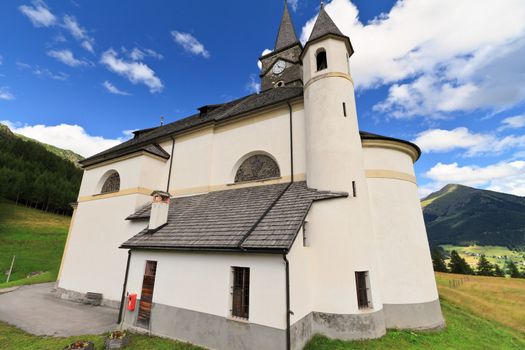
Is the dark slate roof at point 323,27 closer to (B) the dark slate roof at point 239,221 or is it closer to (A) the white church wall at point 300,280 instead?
(B) the dark slate roof at point 239,221

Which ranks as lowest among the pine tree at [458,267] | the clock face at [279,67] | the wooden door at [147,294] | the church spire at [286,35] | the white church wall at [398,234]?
the pine tree at [458,267]

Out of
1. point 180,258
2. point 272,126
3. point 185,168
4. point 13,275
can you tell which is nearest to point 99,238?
point 185,168

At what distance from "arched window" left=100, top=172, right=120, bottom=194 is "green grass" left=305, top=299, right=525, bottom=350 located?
13750mm

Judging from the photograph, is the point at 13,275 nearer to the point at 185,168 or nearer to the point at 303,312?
the point at 185,168

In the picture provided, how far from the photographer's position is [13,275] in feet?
77.3

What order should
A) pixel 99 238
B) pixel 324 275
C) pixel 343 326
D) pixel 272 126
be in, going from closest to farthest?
1. pixel 343 326
2. pixel 324 275
3. pixel 272 126
4. pixel 99 238

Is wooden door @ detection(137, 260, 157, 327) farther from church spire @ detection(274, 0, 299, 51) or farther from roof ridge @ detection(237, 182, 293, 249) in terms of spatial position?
church spire @ detection(274, 0, 299, 51)

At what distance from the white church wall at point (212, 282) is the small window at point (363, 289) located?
3457 millimetres

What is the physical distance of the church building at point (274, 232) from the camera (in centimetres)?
712

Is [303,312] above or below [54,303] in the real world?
above

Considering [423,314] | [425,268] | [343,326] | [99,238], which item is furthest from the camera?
[99,238]

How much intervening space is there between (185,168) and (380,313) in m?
11.7

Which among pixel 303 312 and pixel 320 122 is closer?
pixel 303 312

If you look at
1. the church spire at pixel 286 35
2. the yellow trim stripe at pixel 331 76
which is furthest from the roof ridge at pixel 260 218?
the church spire at pixel 286 35
